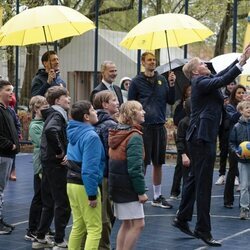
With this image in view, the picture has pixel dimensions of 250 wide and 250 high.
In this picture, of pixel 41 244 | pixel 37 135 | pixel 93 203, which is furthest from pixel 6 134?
pixel 93 203

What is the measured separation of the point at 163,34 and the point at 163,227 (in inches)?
129

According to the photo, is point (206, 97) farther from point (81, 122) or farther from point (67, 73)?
point (67, 73)

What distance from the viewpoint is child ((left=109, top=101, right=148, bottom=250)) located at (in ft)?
18.7

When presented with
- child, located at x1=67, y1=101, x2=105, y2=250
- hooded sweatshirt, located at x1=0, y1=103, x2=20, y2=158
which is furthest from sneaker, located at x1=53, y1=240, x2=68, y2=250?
hooded sweatshirt, located at x1=0, y1=103, x2=20, y2=158

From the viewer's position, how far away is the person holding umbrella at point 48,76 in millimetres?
8391

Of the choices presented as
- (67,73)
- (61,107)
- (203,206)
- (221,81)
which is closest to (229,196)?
(203,206)

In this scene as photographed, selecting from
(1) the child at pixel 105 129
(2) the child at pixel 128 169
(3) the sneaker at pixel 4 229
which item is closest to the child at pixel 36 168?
(3) the sneaker at pixel 4 229

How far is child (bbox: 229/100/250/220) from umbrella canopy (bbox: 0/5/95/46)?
2.46 m

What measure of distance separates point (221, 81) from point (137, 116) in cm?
130

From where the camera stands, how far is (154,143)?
913cm

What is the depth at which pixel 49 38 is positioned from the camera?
9.16m

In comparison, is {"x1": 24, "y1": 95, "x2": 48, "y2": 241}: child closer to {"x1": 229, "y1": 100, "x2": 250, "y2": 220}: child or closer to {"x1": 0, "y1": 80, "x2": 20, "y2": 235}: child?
{"x1": 0, "y1": 80, "x2": 20, "y2": 235}: child

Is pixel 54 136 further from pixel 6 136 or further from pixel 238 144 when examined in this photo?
pixel 238 144

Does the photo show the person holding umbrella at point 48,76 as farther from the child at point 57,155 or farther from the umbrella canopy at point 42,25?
the child at point 57,155
